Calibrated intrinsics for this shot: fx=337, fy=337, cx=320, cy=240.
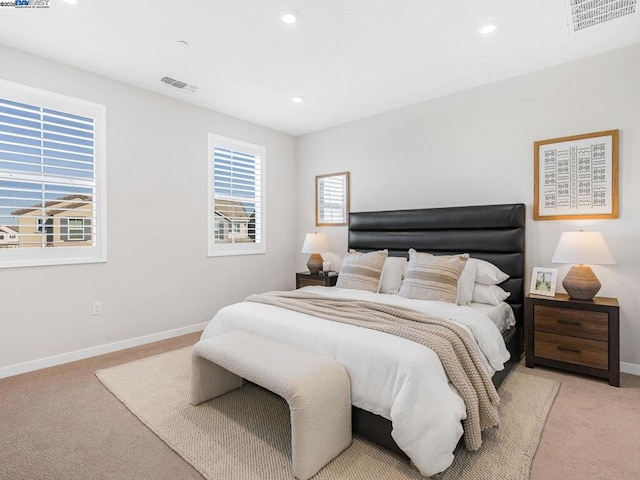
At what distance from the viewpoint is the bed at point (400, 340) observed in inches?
62.6

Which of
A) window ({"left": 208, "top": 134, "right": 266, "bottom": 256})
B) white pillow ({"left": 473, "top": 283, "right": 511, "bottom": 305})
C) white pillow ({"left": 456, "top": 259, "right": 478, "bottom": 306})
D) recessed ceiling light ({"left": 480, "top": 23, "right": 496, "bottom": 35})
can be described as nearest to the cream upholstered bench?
white pillow ({"left": 456, "top": 259, "right": 478, "bottom": 306})

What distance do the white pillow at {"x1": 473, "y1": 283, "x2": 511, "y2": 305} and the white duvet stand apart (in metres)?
0.59

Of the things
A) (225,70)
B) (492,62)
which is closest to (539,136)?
(492,62)

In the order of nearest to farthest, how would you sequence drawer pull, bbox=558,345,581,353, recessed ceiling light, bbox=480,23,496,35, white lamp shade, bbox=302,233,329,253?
recessed ceiling light, bbox=480,23,496,35, drawer pull, bbox=558,345,581,353, white lamp shade, bbox=302,233,329,253

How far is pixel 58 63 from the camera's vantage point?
2980 millimetres

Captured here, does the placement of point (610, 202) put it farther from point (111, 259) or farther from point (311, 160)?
point (111, 259)

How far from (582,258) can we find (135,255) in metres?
4.03

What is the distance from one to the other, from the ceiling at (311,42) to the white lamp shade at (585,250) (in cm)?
155

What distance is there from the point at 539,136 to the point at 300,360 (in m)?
3.00

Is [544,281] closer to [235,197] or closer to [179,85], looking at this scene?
[235,197]

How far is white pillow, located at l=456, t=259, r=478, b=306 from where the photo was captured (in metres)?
2.92

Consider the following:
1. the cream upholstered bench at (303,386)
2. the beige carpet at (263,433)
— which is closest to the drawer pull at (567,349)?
the beige carpet at (263,433)

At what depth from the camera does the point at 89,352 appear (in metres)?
3.18

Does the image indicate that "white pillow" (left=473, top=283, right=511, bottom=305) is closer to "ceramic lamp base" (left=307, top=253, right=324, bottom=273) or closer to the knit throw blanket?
the knit throw blanket
